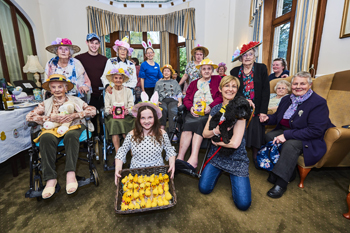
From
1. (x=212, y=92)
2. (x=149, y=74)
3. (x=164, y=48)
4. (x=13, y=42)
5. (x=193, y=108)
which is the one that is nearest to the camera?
(x=193, y=108)

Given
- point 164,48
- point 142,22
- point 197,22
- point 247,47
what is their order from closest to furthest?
1. point 247,47
2. point 197,22
3. point 142,22
4. point 164,48

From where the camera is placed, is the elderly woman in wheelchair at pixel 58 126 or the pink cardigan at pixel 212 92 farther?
the pink cardigan at pixel 212 92

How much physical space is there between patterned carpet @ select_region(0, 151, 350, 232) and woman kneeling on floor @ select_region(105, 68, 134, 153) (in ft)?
2.17

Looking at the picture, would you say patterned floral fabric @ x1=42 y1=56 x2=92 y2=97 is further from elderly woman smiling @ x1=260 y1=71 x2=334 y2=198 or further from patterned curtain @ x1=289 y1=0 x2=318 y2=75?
patterned curtain @ x1=289 y1=0 x2=318 y2=75

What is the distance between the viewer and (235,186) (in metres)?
1.68

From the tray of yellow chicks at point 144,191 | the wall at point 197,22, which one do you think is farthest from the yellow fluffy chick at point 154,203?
the wall at point 197,22

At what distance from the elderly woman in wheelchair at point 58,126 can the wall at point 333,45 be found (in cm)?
345

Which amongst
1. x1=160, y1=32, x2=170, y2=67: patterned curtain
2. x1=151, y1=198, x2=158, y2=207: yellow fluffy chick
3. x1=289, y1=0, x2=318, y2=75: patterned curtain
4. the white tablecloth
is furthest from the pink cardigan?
x1=160, y1=32, x2=170, y2=67: patterned curtain

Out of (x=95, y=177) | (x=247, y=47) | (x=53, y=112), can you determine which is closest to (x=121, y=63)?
(x=53, y=112)

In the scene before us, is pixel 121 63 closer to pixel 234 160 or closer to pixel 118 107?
pixel 118 107

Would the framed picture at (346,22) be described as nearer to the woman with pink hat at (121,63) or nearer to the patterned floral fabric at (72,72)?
the woman with pink hat at (121,63)

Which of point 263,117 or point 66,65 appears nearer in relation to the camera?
point 263,117

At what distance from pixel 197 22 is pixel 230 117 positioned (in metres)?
5.69

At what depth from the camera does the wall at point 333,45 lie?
2.47 m
